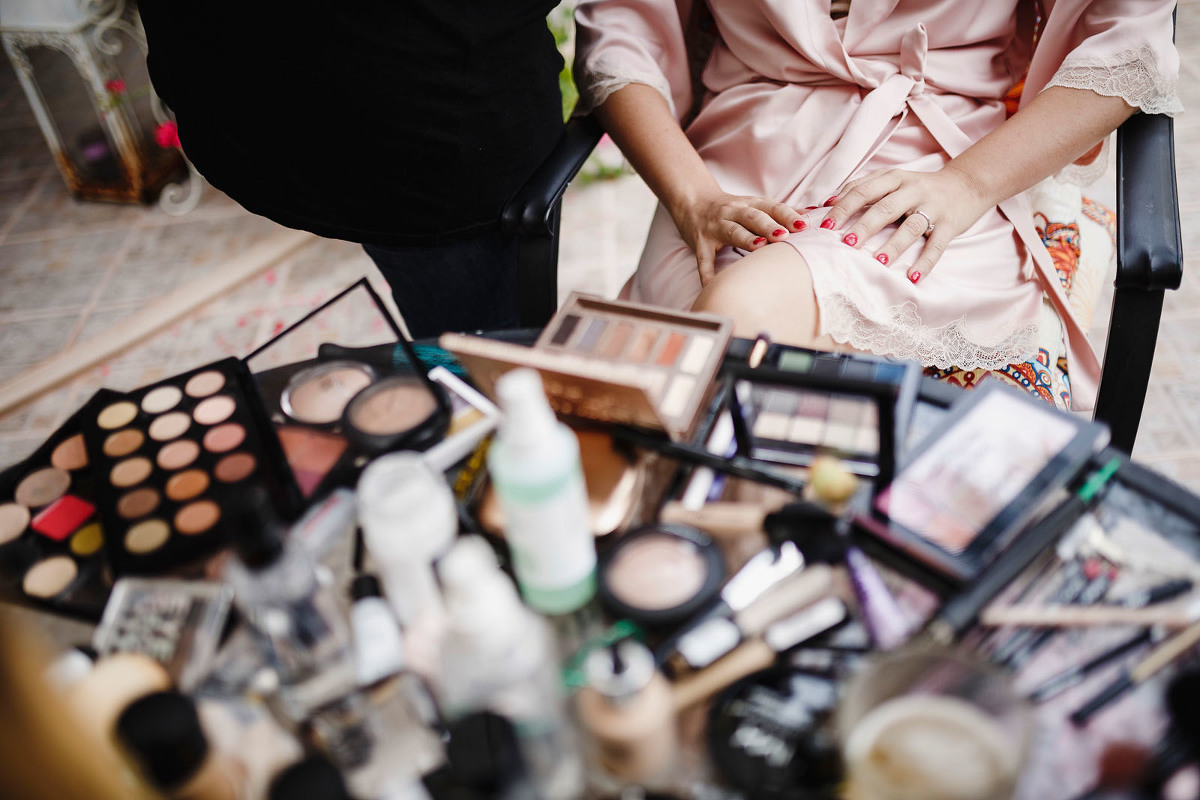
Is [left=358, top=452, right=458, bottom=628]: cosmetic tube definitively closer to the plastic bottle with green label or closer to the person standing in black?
the plastic bottle with green label

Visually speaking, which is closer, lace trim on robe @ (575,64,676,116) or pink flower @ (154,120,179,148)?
lace trim on robe @ (575,64,676,116)

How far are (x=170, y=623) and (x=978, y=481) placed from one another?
0.64m

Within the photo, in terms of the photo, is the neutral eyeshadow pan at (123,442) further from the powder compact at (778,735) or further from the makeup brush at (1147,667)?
the makeup brush at (1147,667)

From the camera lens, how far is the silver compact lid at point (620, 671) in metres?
0.47

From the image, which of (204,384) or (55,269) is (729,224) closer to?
(204,384)

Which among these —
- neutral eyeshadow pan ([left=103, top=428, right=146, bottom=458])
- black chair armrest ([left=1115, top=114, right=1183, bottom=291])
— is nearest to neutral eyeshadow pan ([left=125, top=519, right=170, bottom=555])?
neutral eyeshadow pan ([left=103, top=428, right=146, bottom=458])

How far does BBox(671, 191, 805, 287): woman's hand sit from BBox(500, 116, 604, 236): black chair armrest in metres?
0.16

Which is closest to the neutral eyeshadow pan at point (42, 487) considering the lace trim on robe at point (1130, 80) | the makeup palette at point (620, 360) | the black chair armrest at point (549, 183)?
the makeup palette at point (620, 360)

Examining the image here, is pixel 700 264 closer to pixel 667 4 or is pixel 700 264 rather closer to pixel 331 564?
pixel 667 4

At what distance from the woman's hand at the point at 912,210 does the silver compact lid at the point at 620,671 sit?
601 mm

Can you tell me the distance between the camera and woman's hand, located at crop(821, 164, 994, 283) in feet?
3.05

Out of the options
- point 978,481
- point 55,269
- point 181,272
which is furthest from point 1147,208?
point 55,269

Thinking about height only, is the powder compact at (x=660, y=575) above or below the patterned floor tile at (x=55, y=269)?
above

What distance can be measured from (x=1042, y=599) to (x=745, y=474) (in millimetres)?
230
